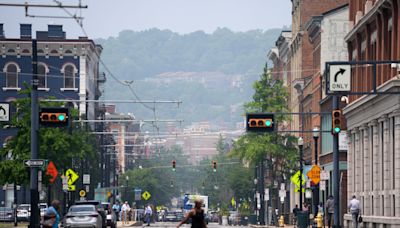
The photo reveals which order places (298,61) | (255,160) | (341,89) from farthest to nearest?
1. (298,61)
2. (255,160)
3. (341,89)

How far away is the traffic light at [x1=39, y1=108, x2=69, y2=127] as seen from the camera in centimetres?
5837

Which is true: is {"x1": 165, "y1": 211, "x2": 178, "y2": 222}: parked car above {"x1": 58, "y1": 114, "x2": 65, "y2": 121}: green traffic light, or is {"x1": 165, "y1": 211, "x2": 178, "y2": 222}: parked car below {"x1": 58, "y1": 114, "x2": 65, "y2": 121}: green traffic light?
below

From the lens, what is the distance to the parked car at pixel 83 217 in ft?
211

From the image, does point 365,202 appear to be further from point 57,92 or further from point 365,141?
point 57,92

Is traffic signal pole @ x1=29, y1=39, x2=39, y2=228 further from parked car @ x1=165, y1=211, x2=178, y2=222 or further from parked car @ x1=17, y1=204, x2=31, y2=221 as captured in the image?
parked car @ x1=165, y1=211, x2=178, y2=222

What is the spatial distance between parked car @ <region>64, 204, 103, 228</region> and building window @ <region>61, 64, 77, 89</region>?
259 feet

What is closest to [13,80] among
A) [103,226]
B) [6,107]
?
[103,226]

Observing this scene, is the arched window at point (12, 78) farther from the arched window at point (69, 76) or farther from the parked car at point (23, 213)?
the parked car at point (23, 213)

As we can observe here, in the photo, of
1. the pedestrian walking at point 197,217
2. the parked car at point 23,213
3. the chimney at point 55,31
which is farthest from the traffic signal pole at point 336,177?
the chimney at point 55,31

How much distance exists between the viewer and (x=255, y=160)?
112438 millimetres

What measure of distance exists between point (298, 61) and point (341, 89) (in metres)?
75.5

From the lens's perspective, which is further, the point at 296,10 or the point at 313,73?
the point at 296,10

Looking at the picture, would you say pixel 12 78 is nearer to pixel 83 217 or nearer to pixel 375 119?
pixel 83 217

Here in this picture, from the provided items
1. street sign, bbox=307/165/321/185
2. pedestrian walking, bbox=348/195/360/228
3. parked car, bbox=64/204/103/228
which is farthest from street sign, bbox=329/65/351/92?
street sign, bbox=307/165/321/185
